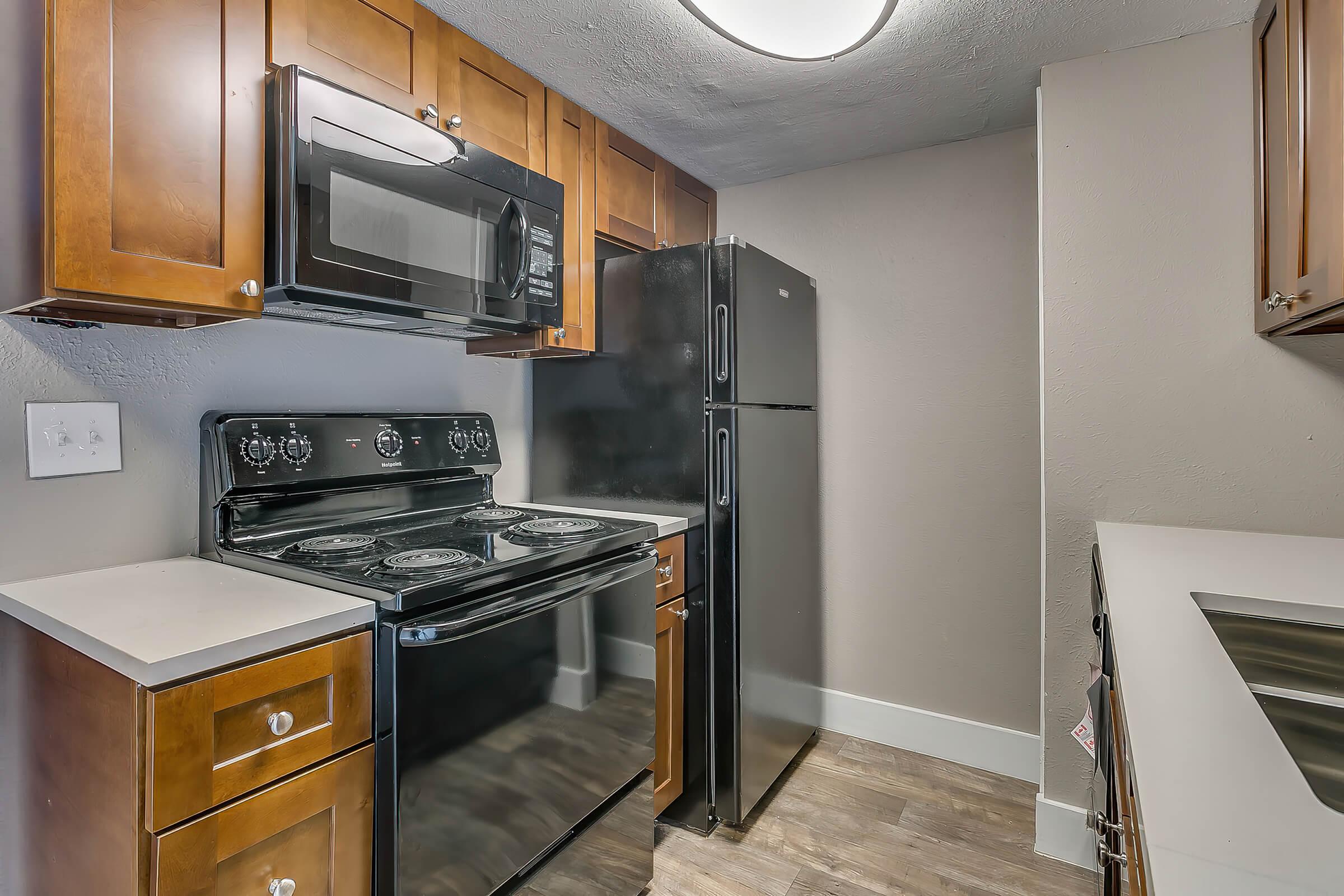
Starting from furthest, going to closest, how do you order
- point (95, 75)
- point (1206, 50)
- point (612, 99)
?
point (612, 99), point (1206, 50), point (95, 75)

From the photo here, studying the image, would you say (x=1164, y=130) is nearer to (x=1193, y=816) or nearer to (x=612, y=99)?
(x=612, y=99)

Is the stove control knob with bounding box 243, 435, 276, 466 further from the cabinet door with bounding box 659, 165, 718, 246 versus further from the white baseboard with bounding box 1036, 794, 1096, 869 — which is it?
the white baseboard with bounding box 1036, 794, 1096, 869

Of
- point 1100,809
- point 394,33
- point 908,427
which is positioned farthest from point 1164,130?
point 394,33

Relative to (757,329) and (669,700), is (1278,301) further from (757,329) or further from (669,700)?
(669,700)

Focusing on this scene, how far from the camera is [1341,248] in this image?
1.08m

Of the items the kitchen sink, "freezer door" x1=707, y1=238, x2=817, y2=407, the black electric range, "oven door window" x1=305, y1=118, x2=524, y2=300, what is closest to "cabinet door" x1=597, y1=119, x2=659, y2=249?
"freezer door" x1=707, y1=238, x2=817, y2=407

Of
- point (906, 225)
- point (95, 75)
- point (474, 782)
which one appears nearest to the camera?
point (95, 75)

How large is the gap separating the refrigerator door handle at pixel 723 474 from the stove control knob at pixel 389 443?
883 millimetres

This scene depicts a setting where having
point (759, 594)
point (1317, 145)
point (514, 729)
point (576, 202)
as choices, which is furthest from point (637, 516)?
point (1317, 145)

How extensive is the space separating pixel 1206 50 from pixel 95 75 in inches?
93.8

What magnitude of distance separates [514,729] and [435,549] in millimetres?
399

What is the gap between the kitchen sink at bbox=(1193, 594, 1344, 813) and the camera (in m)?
0.72

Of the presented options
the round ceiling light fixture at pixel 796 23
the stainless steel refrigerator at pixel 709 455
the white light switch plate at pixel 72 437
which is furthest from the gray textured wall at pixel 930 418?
the white light switch plate at pixel 72 437

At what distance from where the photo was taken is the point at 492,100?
5.76ft
